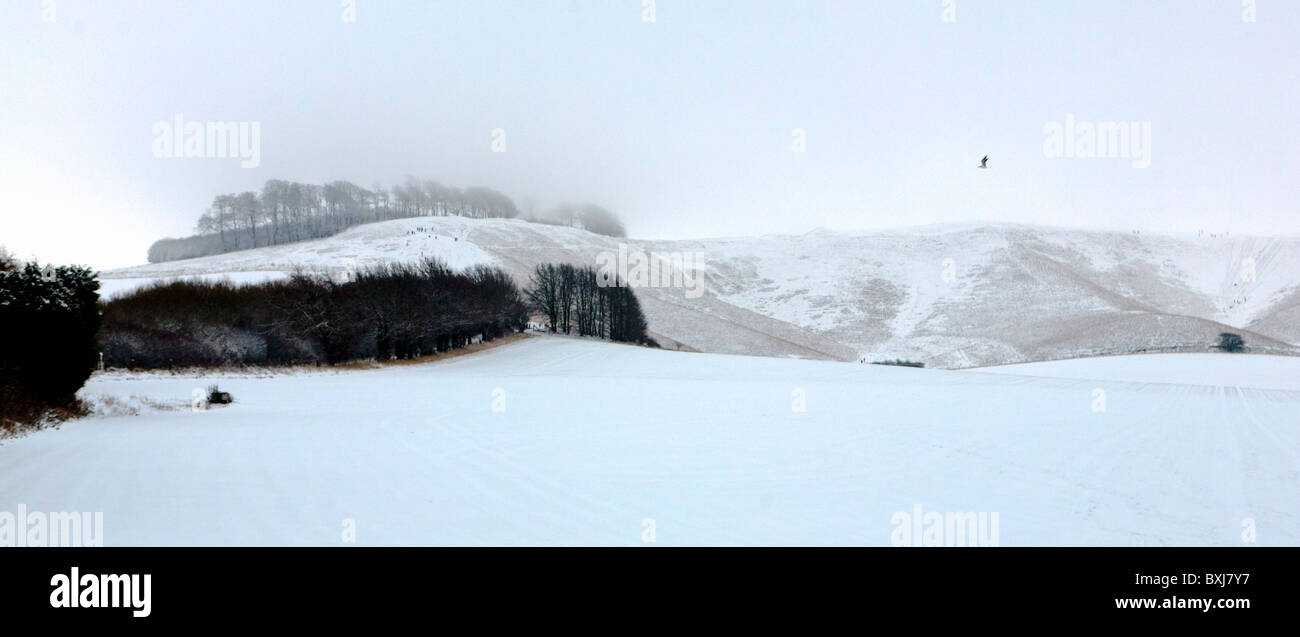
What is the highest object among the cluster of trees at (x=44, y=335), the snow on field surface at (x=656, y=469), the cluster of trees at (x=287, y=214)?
the cluster of trees at (x=287, y=214)

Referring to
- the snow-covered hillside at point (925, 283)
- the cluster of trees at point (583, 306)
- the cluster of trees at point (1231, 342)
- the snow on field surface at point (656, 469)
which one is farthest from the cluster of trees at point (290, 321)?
the cluster of trees at point (1231, 342)

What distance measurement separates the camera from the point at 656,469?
374 inches

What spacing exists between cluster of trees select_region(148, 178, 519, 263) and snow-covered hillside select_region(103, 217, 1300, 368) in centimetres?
2729

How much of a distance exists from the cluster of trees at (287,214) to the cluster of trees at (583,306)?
87.3 meters

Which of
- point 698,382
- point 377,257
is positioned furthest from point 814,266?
point 698,382

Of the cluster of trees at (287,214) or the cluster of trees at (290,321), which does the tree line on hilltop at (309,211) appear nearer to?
the cluster of trees at (287,214)

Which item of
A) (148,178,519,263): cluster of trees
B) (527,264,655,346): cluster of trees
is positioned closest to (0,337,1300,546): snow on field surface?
(527,264,655,346): cluster of trees

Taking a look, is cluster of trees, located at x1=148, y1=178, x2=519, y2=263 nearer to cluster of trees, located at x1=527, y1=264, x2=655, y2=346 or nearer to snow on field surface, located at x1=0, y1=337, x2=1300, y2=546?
cluster of trees, located at x1=527, y1=264, x2=655, y2=346

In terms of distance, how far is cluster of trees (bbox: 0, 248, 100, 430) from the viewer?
13.9 metres

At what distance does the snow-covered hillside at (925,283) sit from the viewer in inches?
2990

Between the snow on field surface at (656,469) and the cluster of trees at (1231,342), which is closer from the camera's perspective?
the snow on field surface at (656,469)

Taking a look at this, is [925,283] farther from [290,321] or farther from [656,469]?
[656,469]

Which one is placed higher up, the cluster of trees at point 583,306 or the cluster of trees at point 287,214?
the cluster of trees at point 287,214
